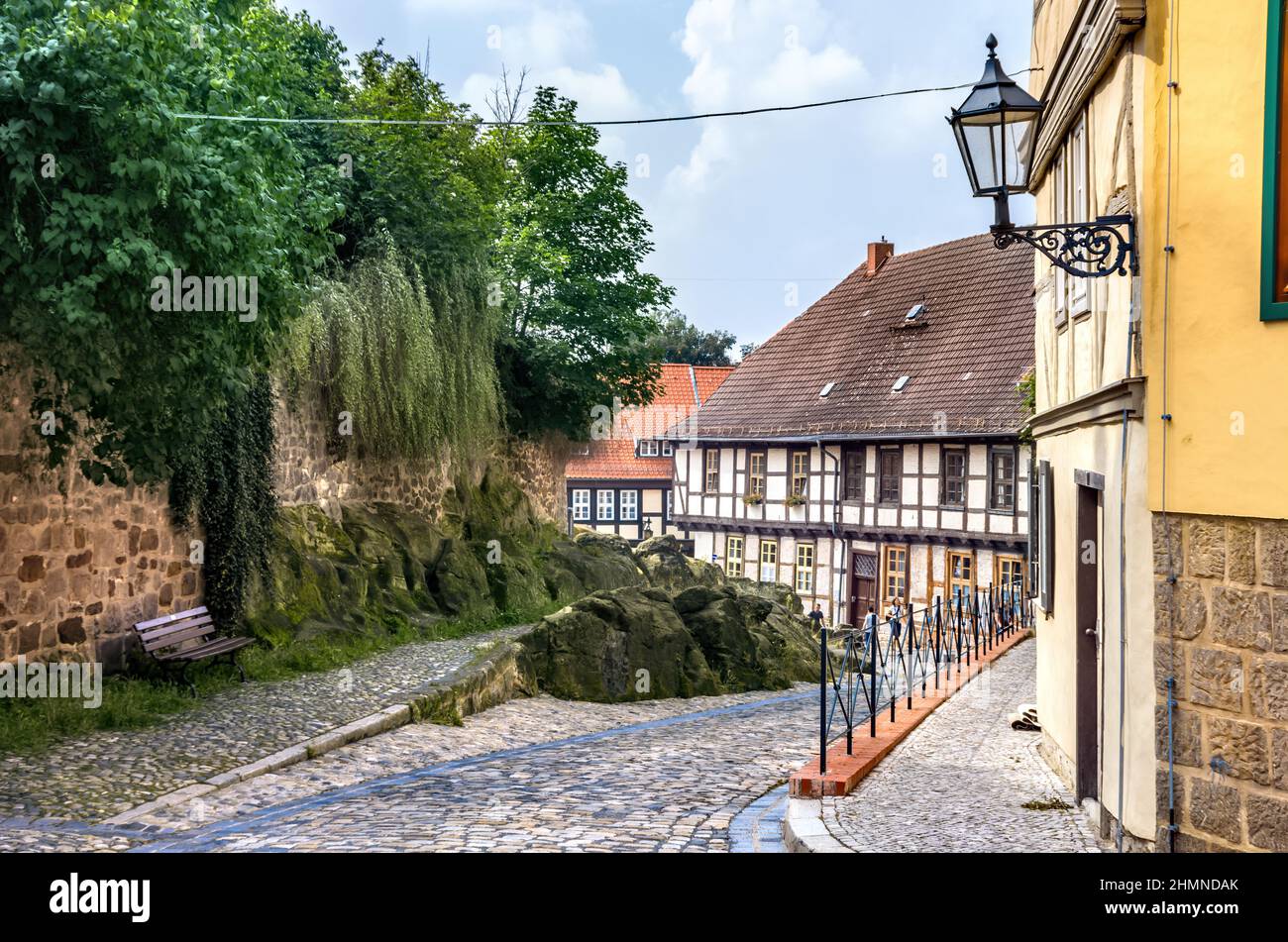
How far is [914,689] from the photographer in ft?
43.5

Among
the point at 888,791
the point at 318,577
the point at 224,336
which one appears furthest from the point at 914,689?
the point at 224,336

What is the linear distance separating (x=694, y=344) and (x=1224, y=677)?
56.2 metres

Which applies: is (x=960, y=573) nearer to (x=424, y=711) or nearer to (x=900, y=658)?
(x=900, y=658)

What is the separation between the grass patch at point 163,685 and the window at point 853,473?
13.5 meters

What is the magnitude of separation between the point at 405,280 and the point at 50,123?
9.47m

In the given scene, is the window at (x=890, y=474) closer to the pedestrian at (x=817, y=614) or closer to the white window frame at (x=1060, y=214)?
the pedestrian at (x=817, y=614)

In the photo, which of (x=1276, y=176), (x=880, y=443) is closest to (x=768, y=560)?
(x=880, y=443)

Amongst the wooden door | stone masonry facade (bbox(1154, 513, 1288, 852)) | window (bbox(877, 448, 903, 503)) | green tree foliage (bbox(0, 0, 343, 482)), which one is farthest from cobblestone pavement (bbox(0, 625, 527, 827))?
the wooden door

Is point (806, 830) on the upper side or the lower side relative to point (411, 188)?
lower

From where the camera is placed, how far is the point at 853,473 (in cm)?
2795

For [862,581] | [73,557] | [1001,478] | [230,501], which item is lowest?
[862,581]

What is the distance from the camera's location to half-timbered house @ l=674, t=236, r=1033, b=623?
24969 mm

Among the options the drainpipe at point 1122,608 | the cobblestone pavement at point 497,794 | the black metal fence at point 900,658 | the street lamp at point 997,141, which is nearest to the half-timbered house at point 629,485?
the black metal fence at point 900,658

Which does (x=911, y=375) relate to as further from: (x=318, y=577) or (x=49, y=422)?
(x=49, y=422)
